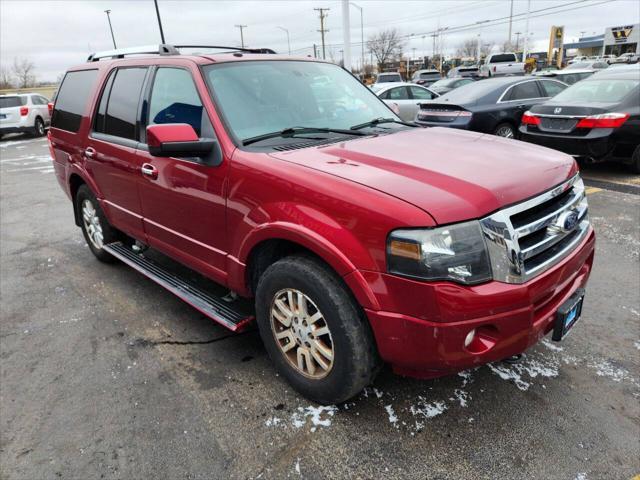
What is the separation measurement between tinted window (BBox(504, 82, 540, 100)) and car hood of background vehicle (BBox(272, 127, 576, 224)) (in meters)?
7.68

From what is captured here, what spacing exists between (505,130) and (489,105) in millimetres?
665

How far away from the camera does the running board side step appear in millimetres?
2893

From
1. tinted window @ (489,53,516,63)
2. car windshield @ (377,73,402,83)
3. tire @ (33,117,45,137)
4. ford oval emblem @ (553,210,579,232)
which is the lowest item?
tire @ (33,117,45,137)

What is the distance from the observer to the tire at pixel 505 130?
963cm

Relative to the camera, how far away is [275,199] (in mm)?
2486

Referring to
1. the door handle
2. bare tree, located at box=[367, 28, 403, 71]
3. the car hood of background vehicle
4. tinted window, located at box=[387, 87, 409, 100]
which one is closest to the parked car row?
tinted window, located at box=[387, 87, 409, 100]

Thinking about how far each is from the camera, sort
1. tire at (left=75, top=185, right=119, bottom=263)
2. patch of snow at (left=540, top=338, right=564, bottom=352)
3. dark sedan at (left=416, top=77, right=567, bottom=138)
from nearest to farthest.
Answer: patch of snow at (left=540, top=338, right=564, bottom=352)
tire at (left=75, top=185, right=119, bottom=263)
dark sedan at (left=416, top=77, right=567, bottom=138)

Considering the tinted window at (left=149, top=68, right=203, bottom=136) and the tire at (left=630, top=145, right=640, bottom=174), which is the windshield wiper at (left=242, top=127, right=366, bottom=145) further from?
the tire at (left=630, top=145, right=640, bottom=174)

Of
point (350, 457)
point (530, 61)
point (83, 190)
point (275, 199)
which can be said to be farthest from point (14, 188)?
point (530, 61)

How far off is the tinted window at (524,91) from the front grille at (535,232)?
7946 millimetres

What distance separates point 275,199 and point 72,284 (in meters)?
2.99

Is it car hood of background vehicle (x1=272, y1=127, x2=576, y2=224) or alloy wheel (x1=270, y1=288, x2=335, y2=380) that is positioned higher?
car hood of background vehicle (x1=272, y1=127, x2=576, y2=224)

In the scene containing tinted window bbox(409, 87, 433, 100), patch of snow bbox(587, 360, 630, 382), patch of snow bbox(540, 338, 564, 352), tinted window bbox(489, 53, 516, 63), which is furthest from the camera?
tinted window bbox(489, 53, 516, 63)

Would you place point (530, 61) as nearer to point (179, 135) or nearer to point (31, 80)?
point (179, 135)
